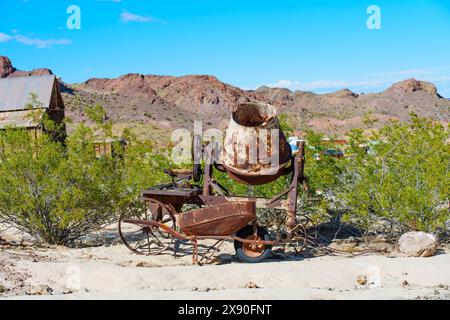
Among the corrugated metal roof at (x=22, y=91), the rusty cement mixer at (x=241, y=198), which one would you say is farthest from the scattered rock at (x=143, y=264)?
the corrugated metal roof at (x=22, y=91)

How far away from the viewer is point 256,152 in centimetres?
847

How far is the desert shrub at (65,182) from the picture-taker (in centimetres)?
927

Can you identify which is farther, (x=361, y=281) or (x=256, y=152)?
(x=256, y=152)

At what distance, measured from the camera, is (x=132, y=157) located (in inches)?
400

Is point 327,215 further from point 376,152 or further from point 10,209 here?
point 10,209

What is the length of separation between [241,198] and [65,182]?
305cm

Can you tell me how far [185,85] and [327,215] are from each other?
8708 centimetres

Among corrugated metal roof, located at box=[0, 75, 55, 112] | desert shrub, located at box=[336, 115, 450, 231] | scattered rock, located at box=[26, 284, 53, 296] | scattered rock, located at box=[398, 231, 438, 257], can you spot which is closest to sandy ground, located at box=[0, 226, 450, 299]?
scattered rock, located at box=[26, 284, 53, 296]

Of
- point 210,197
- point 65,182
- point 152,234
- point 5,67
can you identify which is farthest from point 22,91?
point 5,67

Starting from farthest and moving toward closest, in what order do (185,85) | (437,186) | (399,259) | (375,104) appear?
1. (185,85)
2. (375,104)
3. (437,186)
4. (399,259)

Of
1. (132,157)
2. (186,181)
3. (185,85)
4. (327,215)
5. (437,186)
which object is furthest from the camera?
(185,85)

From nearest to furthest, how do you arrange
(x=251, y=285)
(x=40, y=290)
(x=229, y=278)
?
(x=40, y=290) < (x=251, y=285) < (x=229, y=278)

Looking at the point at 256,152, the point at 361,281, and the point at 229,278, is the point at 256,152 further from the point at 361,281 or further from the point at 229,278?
the point at 361,281

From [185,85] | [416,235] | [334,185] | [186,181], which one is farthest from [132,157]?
[185,85]
